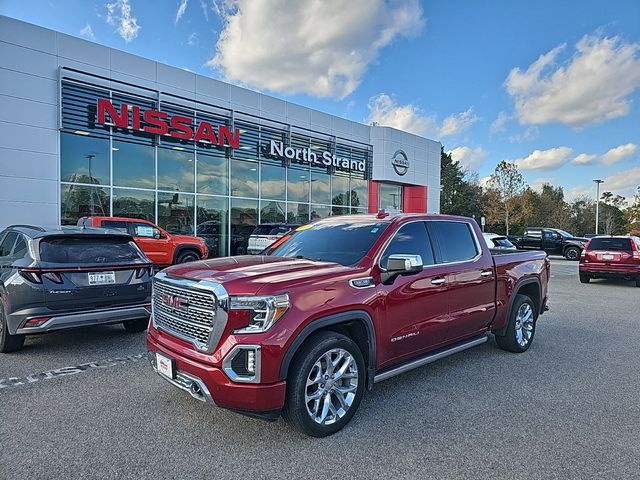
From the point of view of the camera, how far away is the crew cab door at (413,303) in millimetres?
4031

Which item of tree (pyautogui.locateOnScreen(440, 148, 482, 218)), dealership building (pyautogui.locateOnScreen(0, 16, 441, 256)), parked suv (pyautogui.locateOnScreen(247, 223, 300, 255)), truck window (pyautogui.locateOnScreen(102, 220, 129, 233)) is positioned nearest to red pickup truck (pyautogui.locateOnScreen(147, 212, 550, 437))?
dealership building (pyautogui.locateOnScreen(0, 16, 441, 256))

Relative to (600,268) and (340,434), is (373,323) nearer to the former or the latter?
(340,434)

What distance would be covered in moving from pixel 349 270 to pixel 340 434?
4.38 feet

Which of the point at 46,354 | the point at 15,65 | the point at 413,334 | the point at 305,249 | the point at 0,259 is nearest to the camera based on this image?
the point at 413,334

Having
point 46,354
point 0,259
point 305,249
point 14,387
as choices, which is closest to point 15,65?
point 0,259

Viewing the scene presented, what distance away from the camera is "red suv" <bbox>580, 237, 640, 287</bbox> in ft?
44.3

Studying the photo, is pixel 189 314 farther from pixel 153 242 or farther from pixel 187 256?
pixel 187 256

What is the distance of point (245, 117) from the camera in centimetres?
1942

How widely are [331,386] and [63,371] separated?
332 cm

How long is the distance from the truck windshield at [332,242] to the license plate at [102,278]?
2.33m

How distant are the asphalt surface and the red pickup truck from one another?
1.17ft

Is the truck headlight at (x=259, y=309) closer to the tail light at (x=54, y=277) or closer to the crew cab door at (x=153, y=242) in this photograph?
the tail light at (x=54, y=277)

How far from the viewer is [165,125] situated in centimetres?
1631

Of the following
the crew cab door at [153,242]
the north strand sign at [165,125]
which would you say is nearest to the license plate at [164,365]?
the crew cab door at [153,242]
